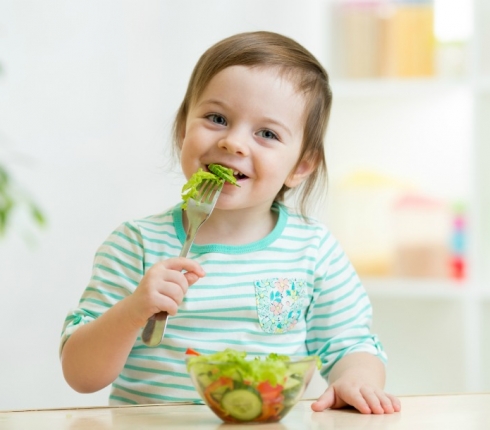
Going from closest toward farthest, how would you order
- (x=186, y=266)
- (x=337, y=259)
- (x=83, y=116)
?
(x=186, y=266) < (x=337, y=259) < (x=83, y=116)

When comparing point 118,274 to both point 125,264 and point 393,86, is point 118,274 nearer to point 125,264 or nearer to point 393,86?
point 125,264

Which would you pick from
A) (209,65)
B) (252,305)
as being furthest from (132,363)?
(209,65)

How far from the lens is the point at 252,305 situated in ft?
4.15

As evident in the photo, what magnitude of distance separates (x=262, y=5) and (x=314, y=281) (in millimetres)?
1654

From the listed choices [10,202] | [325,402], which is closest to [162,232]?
[325,402]

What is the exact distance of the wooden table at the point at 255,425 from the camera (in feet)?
2.97

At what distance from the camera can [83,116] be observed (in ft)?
9.08

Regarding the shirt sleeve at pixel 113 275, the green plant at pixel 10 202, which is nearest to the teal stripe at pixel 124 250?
the shirt sleeve at pixel 113 275

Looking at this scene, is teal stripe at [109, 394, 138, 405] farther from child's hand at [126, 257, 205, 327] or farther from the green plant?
the green plant

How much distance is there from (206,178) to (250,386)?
381 mm

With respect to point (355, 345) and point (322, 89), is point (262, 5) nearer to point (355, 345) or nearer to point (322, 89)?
point (322, 89)

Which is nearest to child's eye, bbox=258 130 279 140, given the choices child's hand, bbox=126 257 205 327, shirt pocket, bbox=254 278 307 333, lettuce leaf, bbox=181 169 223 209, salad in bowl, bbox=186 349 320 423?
lettuce leaf, bbox=181 169 223 209

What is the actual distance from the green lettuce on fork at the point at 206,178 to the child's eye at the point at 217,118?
7 centimetres

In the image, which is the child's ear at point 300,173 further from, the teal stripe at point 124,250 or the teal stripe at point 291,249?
the teal stripe at point 124,250
